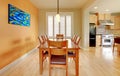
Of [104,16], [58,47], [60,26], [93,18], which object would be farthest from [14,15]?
[104,16]

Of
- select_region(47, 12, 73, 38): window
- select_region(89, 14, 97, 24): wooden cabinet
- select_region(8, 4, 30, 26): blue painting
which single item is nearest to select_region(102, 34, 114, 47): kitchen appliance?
select_region(89, 14, 97, 24): wooden cabinet

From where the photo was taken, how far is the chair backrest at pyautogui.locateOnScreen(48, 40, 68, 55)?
2.95 m

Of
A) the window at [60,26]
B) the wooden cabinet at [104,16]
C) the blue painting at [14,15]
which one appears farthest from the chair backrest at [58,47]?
the wooden cabinet at [104,16]

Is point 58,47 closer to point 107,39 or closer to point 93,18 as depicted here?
point 93,18

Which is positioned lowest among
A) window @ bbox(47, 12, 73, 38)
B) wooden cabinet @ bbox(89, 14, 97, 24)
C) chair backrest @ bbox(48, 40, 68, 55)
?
chair backrest @ bbox(48, 40, 68, 55)

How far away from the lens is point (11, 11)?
413cm

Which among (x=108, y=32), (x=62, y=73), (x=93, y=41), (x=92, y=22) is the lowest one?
(x=62, y=73)

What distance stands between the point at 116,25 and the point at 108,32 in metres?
0.71

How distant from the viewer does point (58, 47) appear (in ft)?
10.2

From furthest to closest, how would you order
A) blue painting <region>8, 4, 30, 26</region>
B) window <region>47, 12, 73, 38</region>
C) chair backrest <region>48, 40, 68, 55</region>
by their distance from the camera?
window <region>47, 12, 73, 38</region> → blue painting <region>8, 4, 30, 26</region> → chair backrest <region>48, 40, 68, 55</region>

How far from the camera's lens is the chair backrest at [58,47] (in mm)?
2951

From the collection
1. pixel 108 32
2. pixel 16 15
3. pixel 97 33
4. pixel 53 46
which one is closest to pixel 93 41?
pixel 97 33

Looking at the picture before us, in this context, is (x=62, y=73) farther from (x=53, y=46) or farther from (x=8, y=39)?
(x=8, y=39)

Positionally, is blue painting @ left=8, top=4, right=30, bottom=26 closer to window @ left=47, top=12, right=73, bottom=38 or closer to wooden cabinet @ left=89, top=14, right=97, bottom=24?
window @ left=47, top=12, right=73, bottom=38
